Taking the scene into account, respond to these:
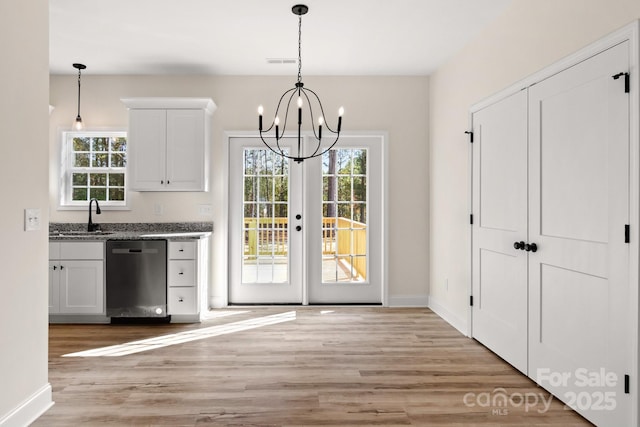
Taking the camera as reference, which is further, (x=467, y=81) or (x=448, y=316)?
(x=448, y=316)

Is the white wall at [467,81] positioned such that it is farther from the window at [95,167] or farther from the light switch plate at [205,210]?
the window at [95,167]

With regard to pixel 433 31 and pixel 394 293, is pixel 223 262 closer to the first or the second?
pixel 394 293

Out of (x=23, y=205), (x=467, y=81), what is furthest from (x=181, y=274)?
(x=467, y=81)

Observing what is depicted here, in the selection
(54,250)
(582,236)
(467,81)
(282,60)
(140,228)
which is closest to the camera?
(582,236)

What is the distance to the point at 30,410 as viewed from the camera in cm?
219

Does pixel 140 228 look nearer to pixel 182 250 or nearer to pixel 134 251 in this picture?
pixel 134 251

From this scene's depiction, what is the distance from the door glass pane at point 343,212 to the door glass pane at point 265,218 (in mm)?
467

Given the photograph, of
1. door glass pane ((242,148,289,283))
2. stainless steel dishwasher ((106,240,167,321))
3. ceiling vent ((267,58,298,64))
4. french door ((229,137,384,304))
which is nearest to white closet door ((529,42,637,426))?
french door ((229,137,384,304))

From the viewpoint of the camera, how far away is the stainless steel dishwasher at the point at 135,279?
401 cm

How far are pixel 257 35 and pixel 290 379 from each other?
284cm

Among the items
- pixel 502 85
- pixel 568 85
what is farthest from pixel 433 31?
pixel 568 85

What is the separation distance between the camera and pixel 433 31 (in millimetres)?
3578

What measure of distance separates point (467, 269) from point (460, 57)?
201 cm

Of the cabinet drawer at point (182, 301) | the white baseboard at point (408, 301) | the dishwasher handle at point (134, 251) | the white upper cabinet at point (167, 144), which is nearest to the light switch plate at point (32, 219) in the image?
the dishwasher handle at point (134, 251)
